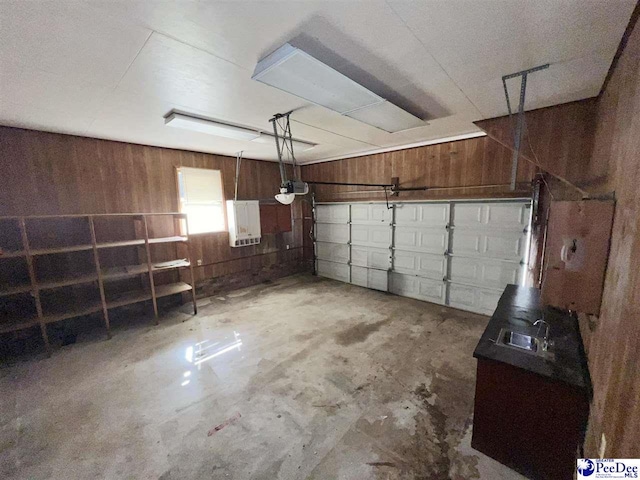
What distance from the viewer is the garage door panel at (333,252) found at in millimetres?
5988

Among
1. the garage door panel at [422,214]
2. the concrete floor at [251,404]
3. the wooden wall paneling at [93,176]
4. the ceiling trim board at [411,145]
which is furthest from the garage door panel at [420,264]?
the wooden wall paneling at [93,176]

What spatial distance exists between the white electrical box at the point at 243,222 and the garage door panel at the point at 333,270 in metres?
1.87

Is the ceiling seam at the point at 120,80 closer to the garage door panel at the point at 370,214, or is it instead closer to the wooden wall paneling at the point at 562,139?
the wooden wall paneling at the point at 562,139

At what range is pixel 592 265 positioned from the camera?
1.38m

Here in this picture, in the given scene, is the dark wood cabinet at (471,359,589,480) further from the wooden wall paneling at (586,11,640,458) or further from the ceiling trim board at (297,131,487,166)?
the ceiling trim board at (297,131,487,166)

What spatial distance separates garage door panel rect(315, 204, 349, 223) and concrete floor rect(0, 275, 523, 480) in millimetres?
2748

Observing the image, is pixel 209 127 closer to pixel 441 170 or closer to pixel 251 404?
pixel 251 404

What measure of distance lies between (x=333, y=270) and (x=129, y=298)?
4080 millimetres

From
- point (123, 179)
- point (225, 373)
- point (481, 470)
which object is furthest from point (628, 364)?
point (123, 179)

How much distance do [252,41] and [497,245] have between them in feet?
13.8

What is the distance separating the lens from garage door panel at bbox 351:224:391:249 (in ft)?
17.1

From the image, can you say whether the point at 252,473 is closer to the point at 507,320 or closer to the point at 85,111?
the point at 507,320

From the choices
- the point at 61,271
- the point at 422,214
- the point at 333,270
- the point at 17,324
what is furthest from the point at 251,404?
the point at 333,270

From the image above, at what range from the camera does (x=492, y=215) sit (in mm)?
3938
